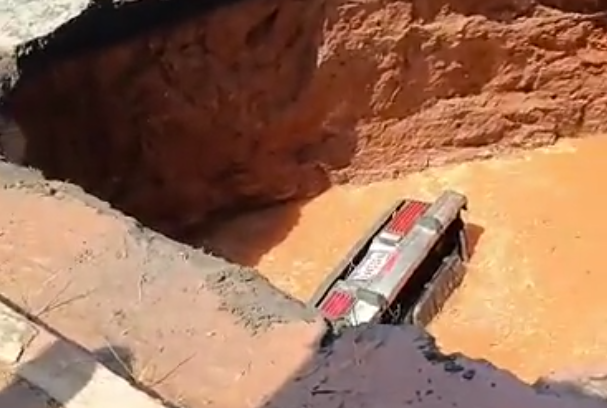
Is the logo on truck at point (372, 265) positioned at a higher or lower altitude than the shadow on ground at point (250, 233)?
higher

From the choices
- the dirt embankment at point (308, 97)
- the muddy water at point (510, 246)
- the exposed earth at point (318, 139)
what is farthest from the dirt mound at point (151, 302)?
the muddy water at point (510, 246)

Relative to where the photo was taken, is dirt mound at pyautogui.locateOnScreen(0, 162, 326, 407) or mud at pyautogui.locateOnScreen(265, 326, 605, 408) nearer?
mud at pyautogui.locateOnScreen(265, 326, 605, 408)

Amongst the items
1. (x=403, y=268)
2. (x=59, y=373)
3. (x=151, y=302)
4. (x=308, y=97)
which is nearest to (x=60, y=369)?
(x=59, y=373)

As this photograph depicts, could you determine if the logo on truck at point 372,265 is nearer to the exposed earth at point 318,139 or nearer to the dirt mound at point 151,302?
the exposed earth at point 318,139

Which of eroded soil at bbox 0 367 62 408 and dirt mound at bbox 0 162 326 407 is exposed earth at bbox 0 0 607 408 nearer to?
dirt mound at bbox 0 162 326 407

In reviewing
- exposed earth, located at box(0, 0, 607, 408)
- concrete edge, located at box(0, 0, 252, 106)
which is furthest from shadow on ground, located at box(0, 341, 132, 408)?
concrete edge, located at box(0, 0, 252, 106)
